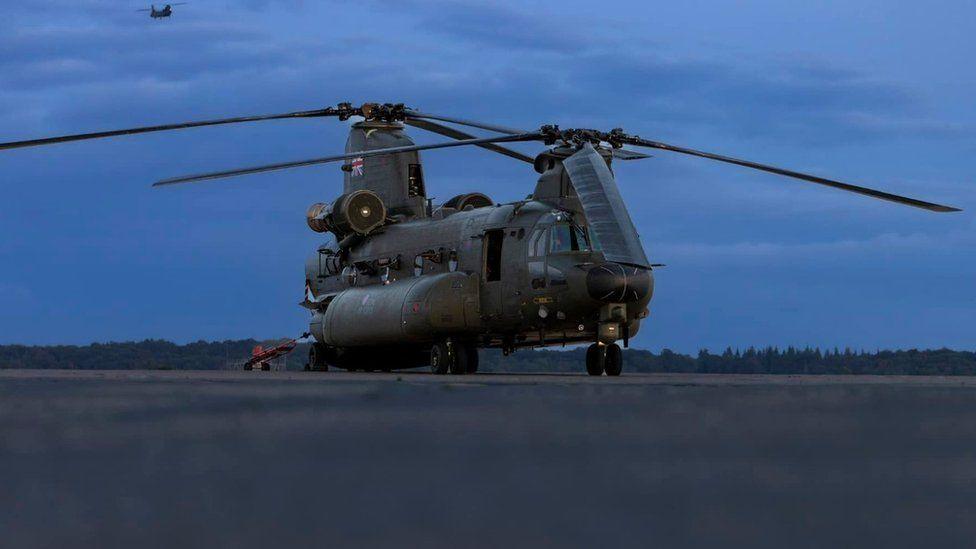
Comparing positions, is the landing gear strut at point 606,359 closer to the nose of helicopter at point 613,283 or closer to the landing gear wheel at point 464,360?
the nose of helicopter at point 613,283

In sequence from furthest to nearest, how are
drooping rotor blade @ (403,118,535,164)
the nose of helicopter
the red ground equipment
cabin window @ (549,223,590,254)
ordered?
1. the red ground equipment
2. drooping rotor blade @ (403,118,535,164)
3. cabin window @ (549,223,590,254)
4. the nose of helicopter

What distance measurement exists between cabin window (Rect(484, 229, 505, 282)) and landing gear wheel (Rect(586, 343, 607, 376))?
2436 mm

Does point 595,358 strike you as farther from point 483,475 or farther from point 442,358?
point 483,475

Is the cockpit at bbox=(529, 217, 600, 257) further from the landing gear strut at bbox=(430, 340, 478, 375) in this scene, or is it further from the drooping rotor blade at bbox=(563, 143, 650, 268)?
the landing gear strut at bbox=(430, 340, 478, 375)

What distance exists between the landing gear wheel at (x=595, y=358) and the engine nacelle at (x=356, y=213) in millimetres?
8206

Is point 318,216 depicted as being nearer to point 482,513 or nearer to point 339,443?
point 339,443

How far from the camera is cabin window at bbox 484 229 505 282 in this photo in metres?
25.0

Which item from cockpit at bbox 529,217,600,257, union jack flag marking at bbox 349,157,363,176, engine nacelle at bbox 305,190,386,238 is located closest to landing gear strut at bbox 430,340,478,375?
cockpit at bbox 529,217,600,257

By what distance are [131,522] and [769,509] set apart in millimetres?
2480

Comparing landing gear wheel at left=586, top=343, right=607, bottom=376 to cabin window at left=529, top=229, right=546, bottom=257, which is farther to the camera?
landing gear wheel at left=586, top=343, right=607, bottom=376

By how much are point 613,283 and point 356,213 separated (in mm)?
9996

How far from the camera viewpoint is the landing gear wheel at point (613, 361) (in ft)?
78.9

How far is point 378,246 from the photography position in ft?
98.4

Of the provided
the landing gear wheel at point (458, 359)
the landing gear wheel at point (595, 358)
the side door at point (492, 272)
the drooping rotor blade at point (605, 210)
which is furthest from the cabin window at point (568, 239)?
the landing gear wheel at point (458, 359)
